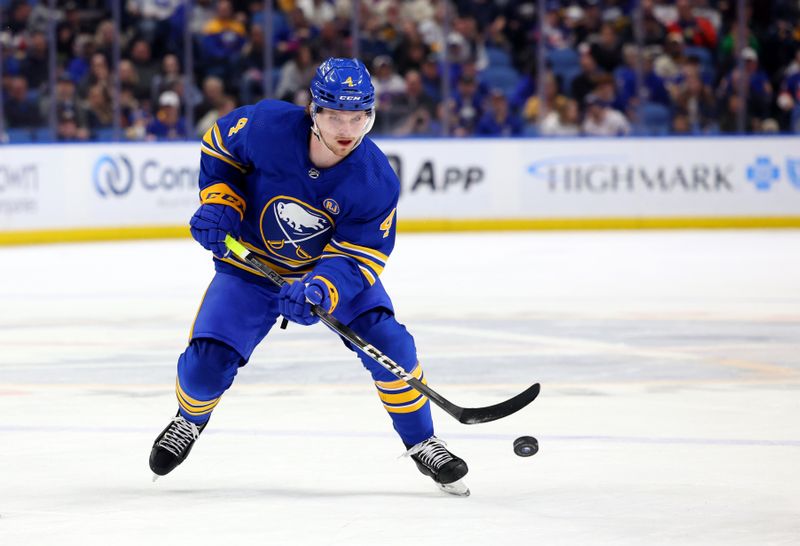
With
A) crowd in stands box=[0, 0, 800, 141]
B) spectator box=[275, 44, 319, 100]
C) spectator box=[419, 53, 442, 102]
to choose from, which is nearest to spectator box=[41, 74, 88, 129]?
crowd in stands box=[0, 0, 800, 141]

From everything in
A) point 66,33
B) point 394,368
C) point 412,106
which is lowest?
point 412,106

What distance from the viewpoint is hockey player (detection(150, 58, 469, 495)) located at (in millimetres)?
3799

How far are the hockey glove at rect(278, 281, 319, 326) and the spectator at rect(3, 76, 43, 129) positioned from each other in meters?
8.75

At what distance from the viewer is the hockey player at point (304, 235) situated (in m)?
3.80

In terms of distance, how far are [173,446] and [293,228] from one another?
653 mm

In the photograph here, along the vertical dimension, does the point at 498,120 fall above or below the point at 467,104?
below

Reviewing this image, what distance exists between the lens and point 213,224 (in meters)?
3.90

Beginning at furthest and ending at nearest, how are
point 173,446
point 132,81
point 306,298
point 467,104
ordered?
point 467,104, point 132,81, point 173,446, point 306,298

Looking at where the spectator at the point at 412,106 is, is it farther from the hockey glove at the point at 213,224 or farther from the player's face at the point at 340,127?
the player's face at the point at 340,127

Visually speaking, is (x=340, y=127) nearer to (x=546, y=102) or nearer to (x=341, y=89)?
(x=341, y=89)

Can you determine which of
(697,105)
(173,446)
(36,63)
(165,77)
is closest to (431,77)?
(165,77)

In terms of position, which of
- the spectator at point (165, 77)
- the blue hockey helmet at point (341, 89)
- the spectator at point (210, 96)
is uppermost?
the blue hockey helmet at point (341, 89)

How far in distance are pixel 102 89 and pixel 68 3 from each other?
2.42ft

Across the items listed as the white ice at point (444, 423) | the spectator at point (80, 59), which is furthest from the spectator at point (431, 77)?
the white ice at point (444, 423)
